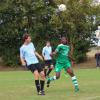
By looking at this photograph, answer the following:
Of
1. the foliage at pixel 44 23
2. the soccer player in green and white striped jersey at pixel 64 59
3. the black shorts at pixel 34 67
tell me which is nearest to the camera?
the black shorts at pixel 34 67

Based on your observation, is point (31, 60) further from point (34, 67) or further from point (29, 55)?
point (34, 67)

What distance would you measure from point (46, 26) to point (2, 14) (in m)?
4.84

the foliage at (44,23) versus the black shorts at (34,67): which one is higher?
the black shorts at (34,67)

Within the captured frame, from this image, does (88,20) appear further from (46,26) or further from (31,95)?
(31,95)

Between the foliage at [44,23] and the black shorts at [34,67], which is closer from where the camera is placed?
the black shorts at [34,67]

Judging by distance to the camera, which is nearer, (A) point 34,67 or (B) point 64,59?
(A) point 34,67

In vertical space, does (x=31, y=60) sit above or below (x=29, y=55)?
below

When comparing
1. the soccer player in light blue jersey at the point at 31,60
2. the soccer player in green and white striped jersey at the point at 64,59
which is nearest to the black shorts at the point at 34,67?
the soccer player in light blue jersey at the point at 31,60

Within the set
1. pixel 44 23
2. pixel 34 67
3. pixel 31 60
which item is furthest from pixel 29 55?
pixel 44 23

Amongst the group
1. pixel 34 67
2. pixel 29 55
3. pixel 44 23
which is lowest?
pixel 44 23

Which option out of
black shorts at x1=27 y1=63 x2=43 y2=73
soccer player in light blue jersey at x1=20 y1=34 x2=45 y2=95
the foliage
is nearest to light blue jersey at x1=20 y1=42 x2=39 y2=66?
soccer player in light blue jersey at x1=20 y1=34 x2=45 y2=95

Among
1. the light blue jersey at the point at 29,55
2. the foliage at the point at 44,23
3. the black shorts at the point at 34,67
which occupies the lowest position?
the foliage at the point at 44,23

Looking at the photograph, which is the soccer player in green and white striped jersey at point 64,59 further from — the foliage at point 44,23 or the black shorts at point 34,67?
the foliage at point 44,23

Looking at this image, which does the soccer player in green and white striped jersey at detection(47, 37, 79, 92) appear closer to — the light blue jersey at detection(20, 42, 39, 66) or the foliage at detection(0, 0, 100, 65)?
the light blue jersey at detection(20, 42, 39, 66)
